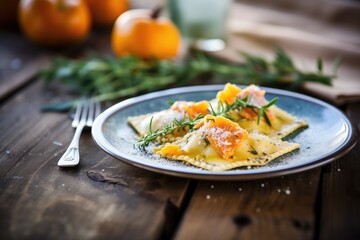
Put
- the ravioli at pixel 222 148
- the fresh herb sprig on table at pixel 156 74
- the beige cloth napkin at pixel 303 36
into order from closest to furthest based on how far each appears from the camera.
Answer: the ravioli at pixel 222 148 → the fresh herb sprig on table at pixel 156 74 → the beige cloth napkin at pixel 303 36

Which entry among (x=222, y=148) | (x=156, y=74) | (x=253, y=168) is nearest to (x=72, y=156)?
(x=222, y=148)

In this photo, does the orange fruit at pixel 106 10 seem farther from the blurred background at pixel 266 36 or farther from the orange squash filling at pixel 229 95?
the orange squash filling at pixel 229 95

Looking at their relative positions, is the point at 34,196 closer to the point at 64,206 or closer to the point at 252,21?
the point at 64,206

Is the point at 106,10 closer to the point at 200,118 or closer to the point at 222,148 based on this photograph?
the point at 200,118

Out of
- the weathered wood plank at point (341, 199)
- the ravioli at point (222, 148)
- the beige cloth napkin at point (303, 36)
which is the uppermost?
the ravioli at point (222, 148)

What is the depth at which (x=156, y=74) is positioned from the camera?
9.71 feet

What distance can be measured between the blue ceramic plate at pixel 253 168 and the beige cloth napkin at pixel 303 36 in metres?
0.50

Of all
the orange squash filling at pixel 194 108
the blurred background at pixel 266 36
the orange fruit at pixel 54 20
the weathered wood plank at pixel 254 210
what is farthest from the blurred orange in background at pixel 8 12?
the weathered wood plank at pixel 254 210

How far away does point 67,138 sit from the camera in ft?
7.07

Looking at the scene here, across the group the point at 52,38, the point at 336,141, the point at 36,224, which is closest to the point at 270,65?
the point at 336,141

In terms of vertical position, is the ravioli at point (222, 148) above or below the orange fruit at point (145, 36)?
above

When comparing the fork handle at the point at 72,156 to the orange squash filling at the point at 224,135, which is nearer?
the orange squash filling at the point at 224,135

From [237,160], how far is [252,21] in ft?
6.70

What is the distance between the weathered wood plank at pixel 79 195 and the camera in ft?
4.93
